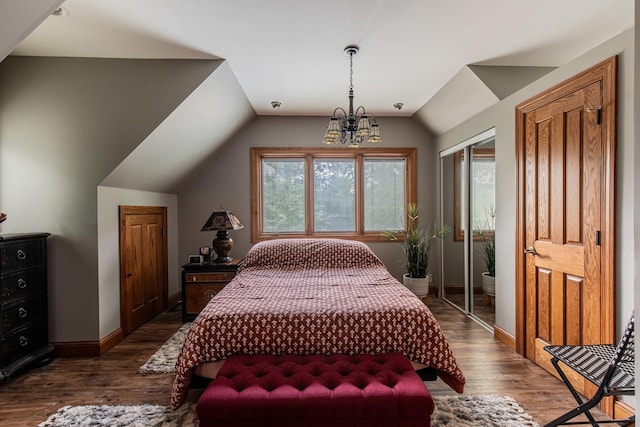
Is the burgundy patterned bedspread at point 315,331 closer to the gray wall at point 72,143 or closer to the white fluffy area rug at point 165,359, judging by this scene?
the white fluffy area rug at point 165,359

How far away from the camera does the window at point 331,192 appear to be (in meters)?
4.62

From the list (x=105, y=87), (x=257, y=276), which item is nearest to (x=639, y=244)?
(x=257, y=276)

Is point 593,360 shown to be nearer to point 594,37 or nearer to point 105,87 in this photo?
point 594,37

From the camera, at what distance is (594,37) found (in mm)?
2510

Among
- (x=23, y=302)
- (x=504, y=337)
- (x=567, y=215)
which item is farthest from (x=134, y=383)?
(x=567, y=215)

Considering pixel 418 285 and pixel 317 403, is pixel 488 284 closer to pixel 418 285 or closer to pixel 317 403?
pixel 418 285

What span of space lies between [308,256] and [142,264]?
1.74 metres

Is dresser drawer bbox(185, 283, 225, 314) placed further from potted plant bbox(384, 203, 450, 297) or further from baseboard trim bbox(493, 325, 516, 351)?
baseboard trim bbox(493, 325, 516, 351)

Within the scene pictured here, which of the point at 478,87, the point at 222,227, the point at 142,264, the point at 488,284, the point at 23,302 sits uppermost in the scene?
the point at 478,87

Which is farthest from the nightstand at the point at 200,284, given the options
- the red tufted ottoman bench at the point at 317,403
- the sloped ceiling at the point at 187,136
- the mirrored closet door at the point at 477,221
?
the mirrored closet door at the point at 477,221

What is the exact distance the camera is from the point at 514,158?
2910 millimetres

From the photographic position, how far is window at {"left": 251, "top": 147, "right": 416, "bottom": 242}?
4.62m

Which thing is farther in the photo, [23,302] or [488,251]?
[488,251]

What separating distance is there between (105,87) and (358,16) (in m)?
2.10
